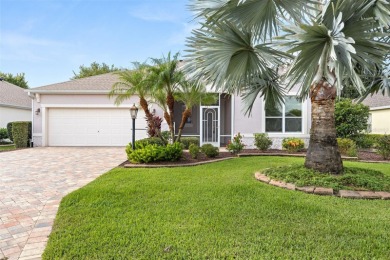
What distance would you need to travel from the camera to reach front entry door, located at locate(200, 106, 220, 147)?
1493 cm

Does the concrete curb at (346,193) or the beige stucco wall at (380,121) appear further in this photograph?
the beige stucco wall at (380,121)

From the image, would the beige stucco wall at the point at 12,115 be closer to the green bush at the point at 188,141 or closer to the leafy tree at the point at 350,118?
the green bush at the point at 188,141

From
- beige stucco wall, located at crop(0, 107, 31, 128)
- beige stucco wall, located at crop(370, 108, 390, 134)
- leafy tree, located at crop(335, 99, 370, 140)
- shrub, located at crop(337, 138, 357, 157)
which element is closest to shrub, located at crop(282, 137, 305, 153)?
shrub, located at crop(337, 138, 357, 157)

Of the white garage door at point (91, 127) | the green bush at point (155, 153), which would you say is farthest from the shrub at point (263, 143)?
the white garage door at point (91, 127)

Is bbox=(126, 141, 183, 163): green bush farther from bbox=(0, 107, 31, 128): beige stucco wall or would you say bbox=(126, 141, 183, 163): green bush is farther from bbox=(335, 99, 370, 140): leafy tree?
bbox=(0, 107, 31, 128): beige stucco wall

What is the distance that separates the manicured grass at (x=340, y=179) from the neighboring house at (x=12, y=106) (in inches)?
848

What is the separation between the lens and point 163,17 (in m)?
13.8

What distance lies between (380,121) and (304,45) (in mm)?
19561

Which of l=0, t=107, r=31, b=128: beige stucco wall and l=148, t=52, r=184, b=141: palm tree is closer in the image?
l=148, t=52, r=184, b=141: palm tree

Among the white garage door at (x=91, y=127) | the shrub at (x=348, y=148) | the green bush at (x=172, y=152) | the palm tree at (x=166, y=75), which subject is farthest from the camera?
the white garage door at (x=91, y=127)

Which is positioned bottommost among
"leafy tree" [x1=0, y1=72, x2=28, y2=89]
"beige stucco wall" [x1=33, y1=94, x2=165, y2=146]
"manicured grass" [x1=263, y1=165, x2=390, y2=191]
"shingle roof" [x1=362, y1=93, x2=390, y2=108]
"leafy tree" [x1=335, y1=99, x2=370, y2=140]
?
"manicured grass" [x1=263, y1=165, x2=390, y2=191]

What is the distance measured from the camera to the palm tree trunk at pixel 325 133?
6035 mm

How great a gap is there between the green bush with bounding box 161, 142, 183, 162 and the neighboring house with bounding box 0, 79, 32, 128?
17.2m

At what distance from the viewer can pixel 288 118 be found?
13.6 metres
